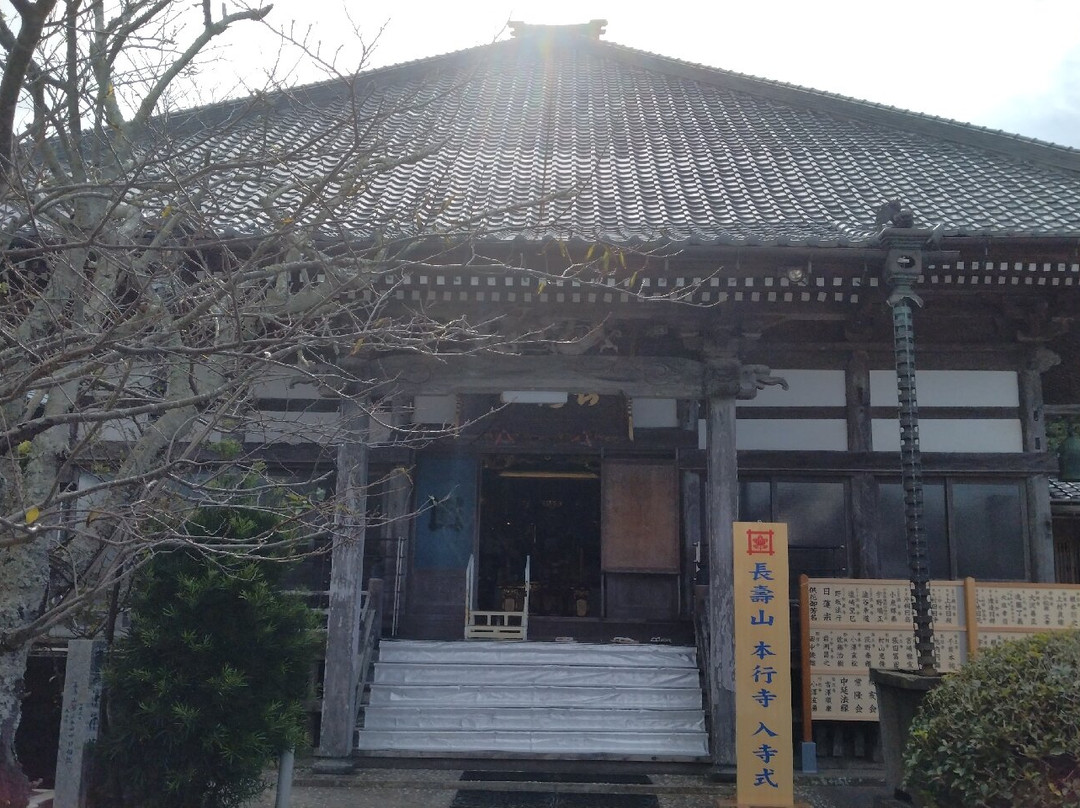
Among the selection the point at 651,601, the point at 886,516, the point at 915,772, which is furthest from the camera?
the point at 651,601

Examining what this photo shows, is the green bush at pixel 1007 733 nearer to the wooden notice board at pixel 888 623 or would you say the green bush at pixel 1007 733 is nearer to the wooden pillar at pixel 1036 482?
the wooden notice board at pixel 888 623

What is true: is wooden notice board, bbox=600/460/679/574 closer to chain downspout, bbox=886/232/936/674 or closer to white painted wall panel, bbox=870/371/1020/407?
white painted wall panel, bbox=870/371/1020/407

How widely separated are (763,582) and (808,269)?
97.8 inches

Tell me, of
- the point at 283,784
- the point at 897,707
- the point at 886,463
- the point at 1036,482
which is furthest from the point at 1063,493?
the point at 283,784

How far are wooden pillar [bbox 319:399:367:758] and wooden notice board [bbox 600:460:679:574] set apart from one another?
3.27 metres

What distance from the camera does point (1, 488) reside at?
5.37m

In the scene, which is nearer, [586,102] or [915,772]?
[915,772]

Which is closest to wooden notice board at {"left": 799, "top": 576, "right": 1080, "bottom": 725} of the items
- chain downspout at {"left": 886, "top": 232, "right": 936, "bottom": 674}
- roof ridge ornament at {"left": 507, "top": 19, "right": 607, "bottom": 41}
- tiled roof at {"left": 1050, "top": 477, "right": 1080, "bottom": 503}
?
chain downspout at {"left": 886, "top": 232, "right": 936, "bottom": 674}

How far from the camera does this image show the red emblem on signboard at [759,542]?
7.20 m

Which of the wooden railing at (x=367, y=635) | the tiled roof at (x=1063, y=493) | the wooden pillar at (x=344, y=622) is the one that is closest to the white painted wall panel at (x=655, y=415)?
the wooden railing at (x=367, y=635)

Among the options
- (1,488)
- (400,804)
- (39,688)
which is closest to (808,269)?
(400,804)

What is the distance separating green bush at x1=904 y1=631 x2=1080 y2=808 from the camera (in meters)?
4.23

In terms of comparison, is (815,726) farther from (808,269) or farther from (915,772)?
(808,269)

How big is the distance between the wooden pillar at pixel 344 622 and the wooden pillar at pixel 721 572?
118 inches
